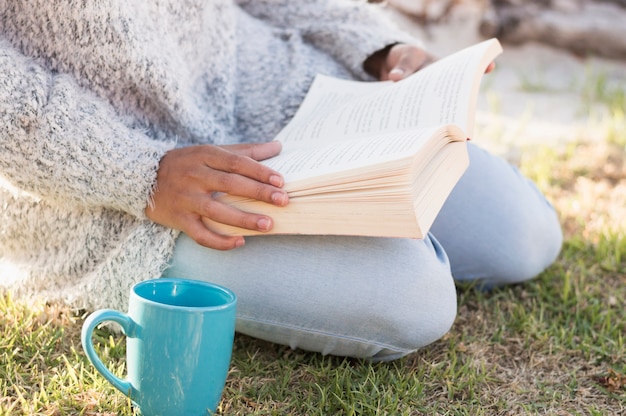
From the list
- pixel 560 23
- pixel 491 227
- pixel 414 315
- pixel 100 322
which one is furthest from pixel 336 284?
pixel 560 23

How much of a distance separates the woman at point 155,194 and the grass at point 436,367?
0.05 metres

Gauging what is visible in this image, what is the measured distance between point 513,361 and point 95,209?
Result: 28.9 inches

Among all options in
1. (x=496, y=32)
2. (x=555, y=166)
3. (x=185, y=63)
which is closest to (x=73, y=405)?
(x=185, y=63)

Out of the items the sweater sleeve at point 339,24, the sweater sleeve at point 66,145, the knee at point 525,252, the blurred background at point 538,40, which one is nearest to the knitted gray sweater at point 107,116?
the sweater sleeve at point 66,145

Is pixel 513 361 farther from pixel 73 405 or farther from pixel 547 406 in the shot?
pixel 73 405

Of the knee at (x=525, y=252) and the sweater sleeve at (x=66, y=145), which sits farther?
the knee at (x=525, y=252)

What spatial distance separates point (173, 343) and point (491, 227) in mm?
750

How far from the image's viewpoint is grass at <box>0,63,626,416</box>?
3.67ft

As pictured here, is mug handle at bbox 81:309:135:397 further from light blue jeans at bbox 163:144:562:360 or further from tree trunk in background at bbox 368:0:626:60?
tree trunk in background at bbox 368:0:626:60

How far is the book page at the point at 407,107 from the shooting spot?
119 centimetres

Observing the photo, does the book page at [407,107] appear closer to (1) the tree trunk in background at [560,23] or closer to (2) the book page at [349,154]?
(2) the book page at [349,154]

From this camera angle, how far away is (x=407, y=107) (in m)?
1.23

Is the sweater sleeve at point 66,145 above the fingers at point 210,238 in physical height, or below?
above

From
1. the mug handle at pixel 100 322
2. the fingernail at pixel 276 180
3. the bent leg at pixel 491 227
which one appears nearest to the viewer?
the mug handle at pixel 100 322
